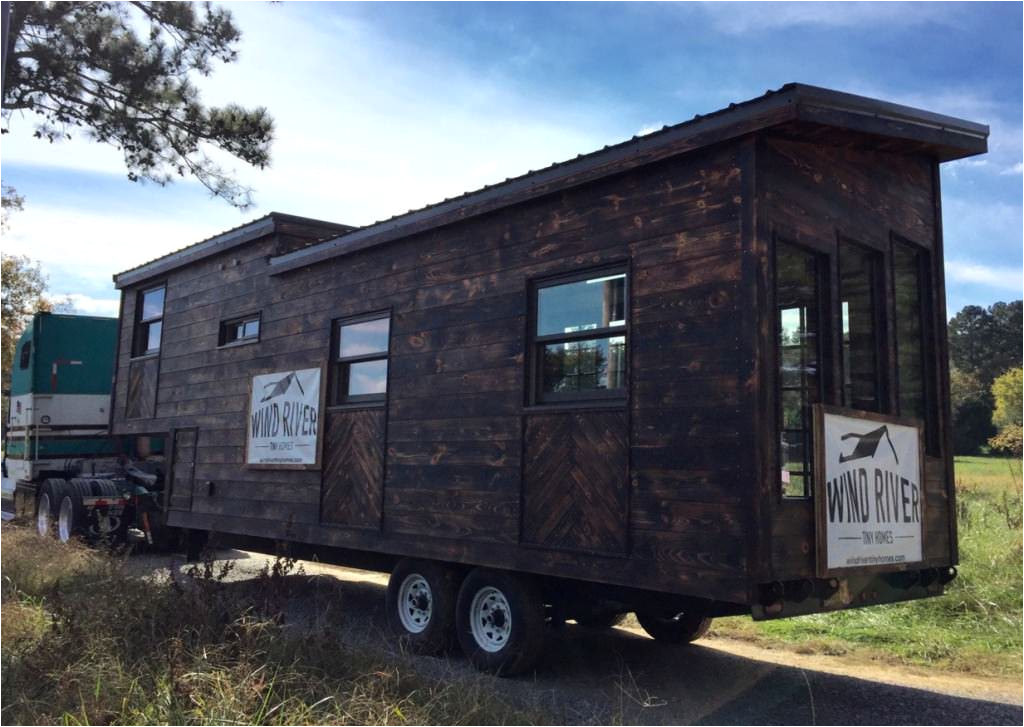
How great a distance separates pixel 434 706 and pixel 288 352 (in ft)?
18.5

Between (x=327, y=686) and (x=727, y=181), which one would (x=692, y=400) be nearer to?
(x=727, y=181)

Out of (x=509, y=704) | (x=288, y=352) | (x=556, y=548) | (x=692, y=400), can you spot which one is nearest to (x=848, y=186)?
(x=692, y=400)

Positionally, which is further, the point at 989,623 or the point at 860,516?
the point at 989,623

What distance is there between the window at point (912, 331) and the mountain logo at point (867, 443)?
Answer: 0.63 metres

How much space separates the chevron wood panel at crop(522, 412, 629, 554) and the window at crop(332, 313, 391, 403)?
2.22 meters

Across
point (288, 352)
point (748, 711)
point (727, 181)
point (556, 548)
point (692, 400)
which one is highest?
point (727, 181)

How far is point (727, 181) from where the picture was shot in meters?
6.10

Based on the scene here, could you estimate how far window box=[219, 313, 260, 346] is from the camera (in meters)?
10.7

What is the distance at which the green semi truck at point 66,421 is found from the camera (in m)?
14.6

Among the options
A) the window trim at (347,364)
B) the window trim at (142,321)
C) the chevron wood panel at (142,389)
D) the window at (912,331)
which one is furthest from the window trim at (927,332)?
the window trim at (142,321)

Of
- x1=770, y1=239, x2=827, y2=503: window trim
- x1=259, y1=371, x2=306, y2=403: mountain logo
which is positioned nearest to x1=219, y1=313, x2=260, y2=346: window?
x1=259, y1=371, x2=306, y2=403: mountain logo

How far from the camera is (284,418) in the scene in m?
9.88

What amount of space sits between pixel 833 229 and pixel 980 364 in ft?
155

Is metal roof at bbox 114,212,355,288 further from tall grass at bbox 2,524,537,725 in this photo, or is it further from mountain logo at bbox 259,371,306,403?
tall grass at bbox 2,524,537,725
